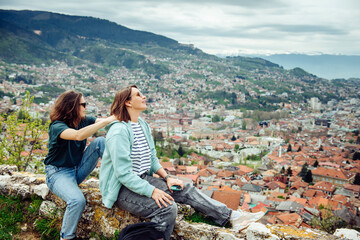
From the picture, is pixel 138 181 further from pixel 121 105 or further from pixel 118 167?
pixel 121 105

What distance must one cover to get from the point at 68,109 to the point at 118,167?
30.2 inches

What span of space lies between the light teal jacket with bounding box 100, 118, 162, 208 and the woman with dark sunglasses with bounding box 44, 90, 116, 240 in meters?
0.16

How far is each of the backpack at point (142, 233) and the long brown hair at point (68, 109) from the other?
1.11 metres

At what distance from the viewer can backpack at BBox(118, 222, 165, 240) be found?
202 cm

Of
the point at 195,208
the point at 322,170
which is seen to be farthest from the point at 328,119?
the point at 195,208

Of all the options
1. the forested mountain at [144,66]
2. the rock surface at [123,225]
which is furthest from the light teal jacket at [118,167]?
the forested mountain at [144,66]

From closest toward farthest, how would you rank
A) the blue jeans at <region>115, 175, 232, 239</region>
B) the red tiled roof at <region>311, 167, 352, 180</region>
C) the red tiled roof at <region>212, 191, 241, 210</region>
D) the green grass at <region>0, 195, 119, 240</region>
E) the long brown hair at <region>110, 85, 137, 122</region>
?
the blue jeans at <region>115, 175, 232, 239</region> < the long brown hair at <region>110, 85, 137, 122</region> < the green grass at <region>0, 195, 119, 240</region> < the red tiled roof at <region>212, 191, 241, 210</region> < the red tiled roof at <region>311, 167, 352, 180</region>

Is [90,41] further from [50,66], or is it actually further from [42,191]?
[42,191]

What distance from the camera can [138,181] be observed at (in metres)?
2.23

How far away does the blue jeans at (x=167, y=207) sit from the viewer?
2203 mm

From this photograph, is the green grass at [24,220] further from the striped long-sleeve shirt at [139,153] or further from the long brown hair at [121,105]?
the long brown hair at [121,105]

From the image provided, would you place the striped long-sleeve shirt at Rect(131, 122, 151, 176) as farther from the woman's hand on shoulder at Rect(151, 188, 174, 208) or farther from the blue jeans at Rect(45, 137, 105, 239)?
the blue jeans at Rect(45, 137, 105, 239)

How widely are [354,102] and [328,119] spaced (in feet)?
101

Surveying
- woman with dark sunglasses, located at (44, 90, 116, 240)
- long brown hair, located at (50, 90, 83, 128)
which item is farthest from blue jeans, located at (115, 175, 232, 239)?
long brown hair, located at (50, 90, 83, 128)
